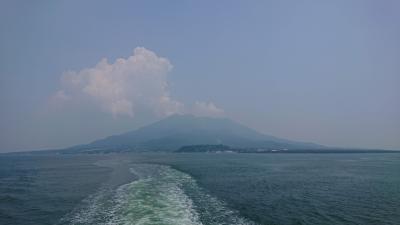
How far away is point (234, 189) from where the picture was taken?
111ft

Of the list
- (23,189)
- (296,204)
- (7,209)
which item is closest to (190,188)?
(296,204)

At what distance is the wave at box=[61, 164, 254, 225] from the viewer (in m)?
20.2

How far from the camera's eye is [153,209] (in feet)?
74.2

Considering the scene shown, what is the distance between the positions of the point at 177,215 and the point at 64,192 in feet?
57.0

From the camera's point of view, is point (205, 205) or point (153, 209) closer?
point (153, 209)

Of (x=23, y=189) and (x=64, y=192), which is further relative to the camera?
(x=23, y=189)

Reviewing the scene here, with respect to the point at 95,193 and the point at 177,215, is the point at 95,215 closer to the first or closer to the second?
the point at 177,215

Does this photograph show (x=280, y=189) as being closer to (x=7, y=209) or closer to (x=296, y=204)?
(x=296, y=204)

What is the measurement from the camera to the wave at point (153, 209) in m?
→ 20.2

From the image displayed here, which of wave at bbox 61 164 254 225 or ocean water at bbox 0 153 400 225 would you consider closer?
wave at bbox 61 164 254 225

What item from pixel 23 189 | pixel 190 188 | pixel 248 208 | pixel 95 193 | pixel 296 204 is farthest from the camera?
pixel 23 189

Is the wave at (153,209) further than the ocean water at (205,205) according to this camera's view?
No

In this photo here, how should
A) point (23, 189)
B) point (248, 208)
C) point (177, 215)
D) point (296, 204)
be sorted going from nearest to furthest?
point (177, 215) < point (248, 208) < point (296, 204) < point (23, 189)

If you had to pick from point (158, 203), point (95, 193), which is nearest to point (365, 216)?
point (158, 203)
